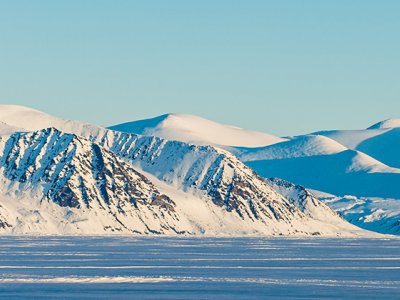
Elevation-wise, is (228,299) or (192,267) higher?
(228,299)

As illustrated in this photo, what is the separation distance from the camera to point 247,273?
566ft

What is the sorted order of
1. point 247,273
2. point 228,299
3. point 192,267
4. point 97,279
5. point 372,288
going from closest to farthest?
point 228,299 → point 372,288 → point 97,279 → point 247,273 → point 192,267

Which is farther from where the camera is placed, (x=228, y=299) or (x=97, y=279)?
(x=97, y=279)

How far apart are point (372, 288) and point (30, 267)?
54.3m

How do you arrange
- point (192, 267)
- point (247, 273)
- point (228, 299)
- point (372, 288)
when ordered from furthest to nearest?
point (192, 267) < point (247, 273) < point (372, 288) < point (228, 299)

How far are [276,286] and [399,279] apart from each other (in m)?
20.5

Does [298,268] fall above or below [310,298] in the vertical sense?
below

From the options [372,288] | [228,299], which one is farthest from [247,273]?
[228,299]

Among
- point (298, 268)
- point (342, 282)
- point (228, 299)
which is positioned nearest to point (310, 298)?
point (228, 299)

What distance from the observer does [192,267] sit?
609 feet

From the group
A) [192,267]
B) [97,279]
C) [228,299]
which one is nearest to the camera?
[228,299]

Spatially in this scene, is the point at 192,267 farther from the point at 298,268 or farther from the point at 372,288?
the point at 372,288

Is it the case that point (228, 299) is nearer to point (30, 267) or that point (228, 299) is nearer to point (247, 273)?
point (247, 273)

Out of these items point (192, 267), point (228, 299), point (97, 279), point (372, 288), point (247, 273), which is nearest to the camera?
point (228, 299)
